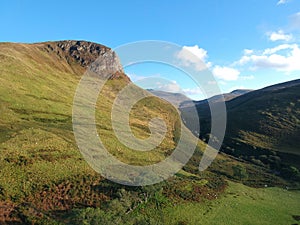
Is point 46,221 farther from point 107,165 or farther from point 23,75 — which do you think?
point 23,75

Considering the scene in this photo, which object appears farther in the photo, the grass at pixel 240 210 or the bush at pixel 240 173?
the bush at pixel 240 173

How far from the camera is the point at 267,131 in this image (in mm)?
136875

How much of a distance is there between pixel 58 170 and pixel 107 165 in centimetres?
946

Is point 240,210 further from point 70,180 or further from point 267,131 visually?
point 267,131

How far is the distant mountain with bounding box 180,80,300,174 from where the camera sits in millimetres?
106688

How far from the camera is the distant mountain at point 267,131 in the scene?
350 ft

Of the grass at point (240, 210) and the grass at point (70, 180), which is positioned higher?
the grass at point (70, 180)

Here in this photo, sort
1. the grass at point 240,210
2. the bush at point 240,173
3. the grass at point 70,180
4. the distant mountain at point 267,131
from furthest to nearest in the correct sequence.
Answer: the distant mountain at point 267,131 → the bush at point 240,173 → the grass at point 240,210 → the grass at point 70,180

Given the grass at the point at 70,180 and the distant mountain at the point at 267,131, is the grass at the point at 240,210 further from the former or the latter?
the distant mountain at the point at 267,131

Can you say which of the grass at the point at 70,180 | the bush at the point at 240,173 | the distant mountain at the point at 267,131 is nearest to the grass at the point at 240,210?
the grass at the point at 70,180

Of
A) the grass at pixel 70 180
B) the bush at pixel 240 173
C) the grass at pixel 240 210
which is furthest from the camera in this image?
the bush at pixel 240 173

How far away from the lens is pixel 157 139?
93375mm

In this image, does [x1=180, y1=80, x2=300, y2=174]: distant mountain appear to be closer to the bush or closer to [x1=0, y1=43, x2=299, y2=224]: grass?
[x1=0, y1=43, x2=299, y2=224]: grass

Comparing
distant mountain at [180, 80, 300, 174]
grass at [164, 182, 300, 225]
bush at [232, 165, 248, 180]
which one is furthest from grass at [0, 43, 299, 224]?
distant mountain at [180, 80, 300, 174]
